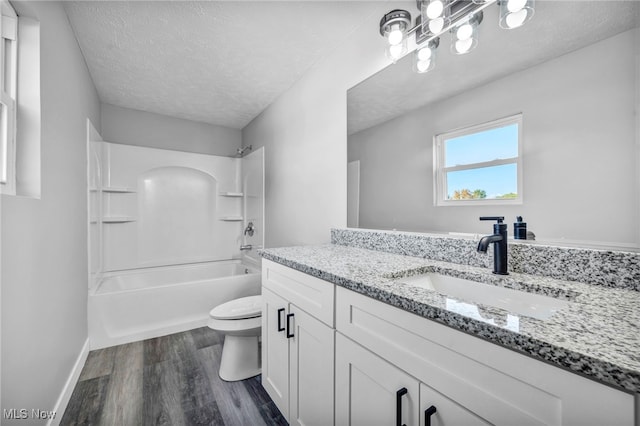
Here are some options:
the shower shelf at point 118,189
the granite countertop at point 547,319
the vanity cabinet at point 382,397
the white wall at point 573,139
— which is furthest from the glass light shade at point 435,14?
the shower shelf at point 118,189

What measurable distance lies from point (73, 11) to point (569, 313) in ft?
9.12

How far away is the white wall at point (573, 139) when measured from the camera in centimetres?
83

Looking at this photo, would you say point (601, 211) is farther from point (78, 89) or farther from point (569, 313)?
point (78, 89)

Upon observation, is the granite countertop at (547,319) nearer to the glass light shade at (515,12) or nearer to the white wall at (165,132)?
the glass light shade at (515,12)

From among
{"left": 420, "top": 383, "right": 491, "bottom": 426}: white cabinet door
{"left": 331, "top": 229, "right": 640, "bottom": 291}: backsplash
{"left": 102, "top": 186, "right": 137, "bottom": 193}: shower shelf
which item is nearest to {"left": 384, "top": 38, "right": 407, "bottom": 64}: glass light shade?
{"left": 331, "top": 229, "right": 640, "bottom": 291}: backsplash

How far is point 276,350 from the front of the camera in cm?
148

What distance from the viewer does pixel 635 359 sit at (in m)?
0.44

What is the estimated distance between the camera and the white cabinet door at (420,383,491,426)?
0.63 meters

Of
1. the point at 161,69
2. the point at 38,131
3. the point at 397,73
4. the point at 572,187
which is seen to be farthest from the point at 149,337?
the point at 572,187

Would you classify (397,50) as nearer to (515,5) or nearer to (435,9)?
(435,9)

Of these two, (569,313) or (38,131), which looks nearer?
(569,313)

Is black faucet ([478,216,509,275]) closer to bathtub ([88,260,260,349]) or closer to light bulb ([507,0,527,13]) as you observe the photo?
light bulb ([507,0,527,13])

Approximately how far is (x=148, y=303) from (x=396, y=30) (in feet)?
9.39

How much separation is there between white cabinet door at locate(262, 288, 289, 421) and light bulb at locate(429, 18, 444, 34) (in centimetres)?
152
